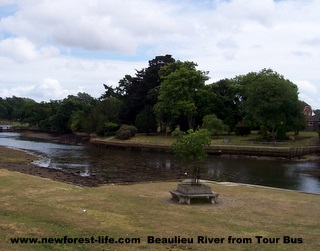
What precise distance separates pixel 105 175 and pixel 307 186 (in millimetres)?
18099

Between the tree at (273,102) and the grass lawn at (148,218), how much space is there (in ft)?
147

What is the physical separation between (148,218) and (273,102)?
5358 cm

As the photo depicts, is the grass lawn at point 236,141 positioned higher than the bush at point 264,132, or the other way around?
the bush at point 264,132

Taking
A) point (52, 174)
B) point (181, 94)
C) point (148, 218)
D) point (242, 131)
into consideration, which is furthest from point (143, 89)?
point (148, 218)

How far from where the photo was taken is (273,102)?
63438 millimetres

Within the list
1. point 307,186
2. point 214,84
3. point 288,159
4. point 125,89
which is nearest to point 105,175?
point 307,186

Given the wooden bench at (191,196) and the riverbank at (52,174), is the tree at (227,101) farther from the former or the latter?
the wooden bench at (191,196)

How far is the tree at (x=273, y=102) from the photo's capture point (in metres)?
64.0

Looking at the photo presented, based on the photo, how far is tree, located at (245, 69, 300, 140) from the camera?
210 feet

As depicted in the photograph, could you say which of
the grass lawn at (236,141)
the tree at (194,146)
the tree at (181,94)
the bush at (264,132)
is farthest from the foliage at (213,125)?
the tree at (194,146)

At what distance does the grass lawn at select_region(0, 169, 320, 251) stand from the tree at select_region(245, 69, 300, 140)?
45.0 m

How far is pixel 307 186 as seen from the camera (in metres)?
32.7

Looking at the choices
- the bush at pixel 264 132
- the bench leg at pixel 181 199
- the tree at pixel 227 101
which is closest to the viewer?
the bench leg at pixel 181 199

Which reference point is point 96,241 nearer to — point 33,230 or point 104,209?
point 33,230
